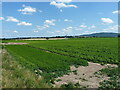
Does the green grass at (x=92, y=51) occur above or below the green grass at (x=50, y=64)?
above

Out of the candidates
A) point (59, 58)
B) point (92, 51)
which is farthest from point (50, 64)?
point (92, 51)

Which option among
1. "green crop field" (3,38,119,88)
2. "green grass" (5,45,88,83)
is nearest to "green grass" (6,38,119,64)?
"green crop field" (3,38,119,88)

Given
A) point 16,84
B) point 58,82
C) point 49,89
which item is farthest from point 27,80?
point 58,82

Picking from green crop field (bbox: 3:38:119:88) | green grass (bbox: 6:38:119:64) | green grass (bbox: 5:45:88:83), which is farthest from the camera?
green grass (bbox: 6:38:119:64)

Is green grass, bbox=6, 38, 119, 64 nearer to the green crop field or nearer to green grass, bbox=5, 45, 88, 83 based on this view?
the green crop field

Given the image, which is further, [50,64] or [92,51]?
[92,51]

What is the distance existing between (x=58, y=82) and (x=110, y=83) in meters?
3.46

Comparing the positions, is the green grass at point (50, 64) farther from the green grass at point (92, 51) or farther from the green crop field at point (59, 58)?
the green grass at point (92, 51)

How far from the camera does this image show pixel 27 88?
8.76 meters

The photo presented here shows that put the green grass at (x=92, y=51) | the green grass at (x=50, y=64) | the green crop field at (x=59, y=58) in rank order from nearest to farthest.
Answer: the green grass at (x=50, y=64)
the green crop field at (x=59, y=58)
the green grass at (x=92, y=51)

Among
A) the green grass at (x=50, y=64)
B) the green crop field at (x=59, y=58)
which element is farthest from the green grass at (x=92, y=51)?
the green grass at (x=50, y=64)

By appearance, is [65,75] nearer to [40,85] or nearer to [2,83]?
[40,85]

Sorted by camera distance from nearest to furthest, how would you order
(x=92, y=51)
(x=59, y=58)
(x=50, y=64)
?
1. (x=50, y=64)
2. (x=59, y=58)
3. (x=92, y=51)

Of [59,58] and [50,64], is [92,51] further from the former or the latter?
[50,64]
